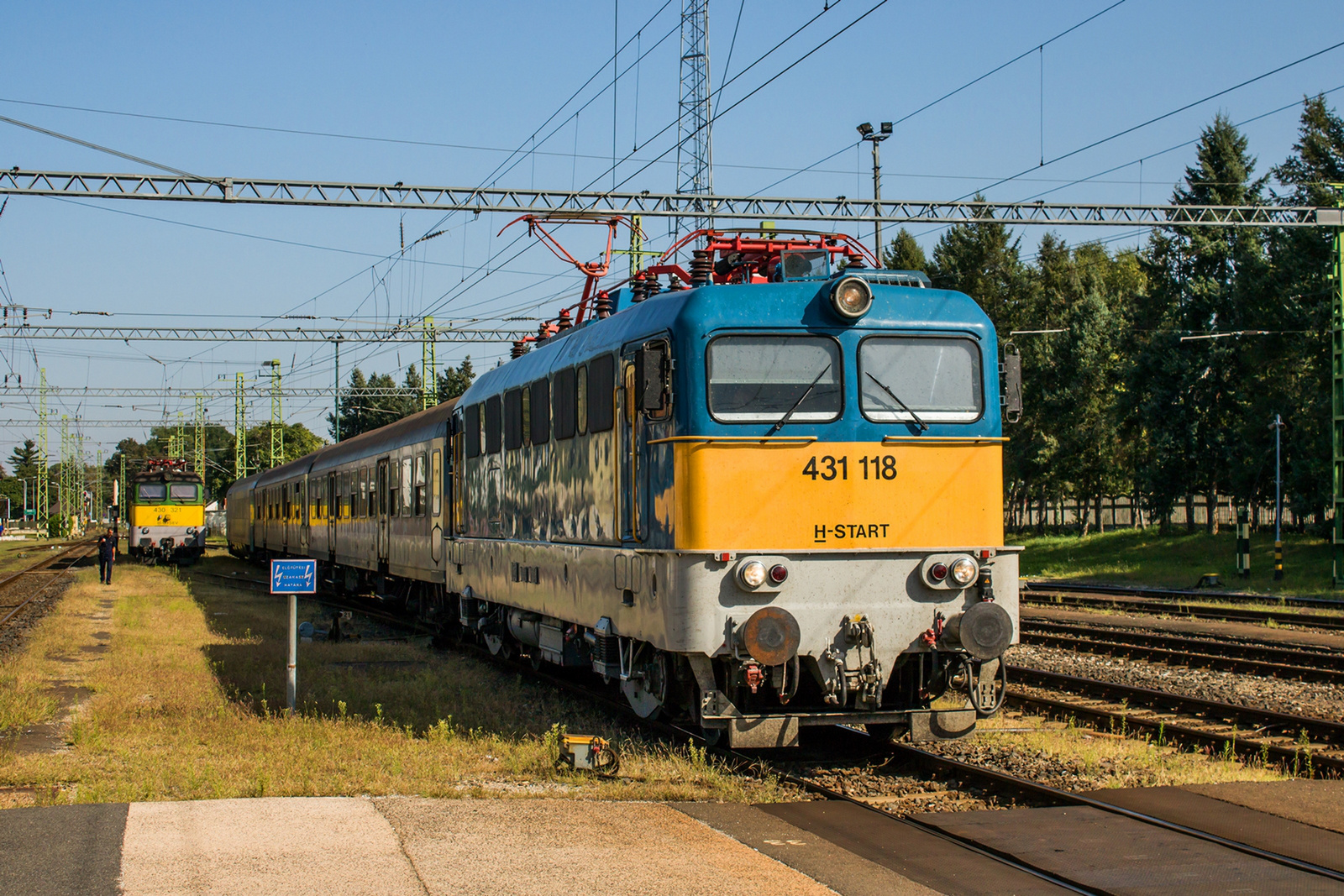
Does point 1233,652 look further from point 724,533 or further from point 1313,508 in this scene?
point 1313,508

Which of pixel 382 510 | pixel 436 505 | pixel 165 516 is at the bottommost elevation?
pixel 165 516

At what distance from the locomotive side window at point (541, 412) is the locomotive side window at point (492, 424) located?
160 cm

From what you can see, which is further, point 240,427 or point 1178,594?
point 240,427

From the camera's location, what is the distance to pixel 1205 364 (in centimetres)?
4606

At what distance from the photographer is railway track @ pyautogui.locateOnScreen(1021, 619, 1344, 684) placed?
14.6 m

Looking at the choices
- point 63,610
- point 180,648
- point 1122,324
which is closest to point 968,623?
point 180,648

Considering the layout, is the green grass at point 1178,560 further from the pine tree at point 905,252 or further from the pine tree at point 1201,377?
the pine tree at point 905,252

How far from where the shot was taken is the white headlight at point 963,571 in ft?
31.0

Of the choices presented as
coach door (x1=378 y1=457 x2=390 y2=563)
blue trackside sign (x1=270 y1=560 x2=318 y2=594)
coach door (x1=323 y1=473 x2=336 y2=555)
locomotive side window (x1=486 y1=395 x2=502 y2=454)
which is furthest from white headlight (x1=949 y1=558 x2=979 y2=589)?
coach door (x1=323 y1=473 x2=336 y2=555)

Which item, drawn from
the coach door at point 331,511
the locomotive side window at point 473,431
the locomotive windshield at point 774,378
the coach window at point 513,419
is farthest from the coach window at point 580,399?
the coach door at point 331,511

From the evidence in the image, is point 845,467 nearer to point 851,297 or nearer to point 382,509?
point 851,297

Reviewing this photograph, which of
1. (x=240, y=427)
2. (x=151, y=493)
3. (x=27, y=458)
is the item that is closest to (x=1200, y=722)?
(x=151, y=493)

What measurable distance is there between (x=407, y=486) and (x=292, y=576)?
32.1 feet

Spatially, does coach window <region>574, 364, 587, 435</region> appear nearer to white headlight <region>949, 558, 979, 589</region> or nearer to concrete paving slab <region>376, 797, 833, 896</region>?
white headlight <region>949, 558, 979, 589</region>
